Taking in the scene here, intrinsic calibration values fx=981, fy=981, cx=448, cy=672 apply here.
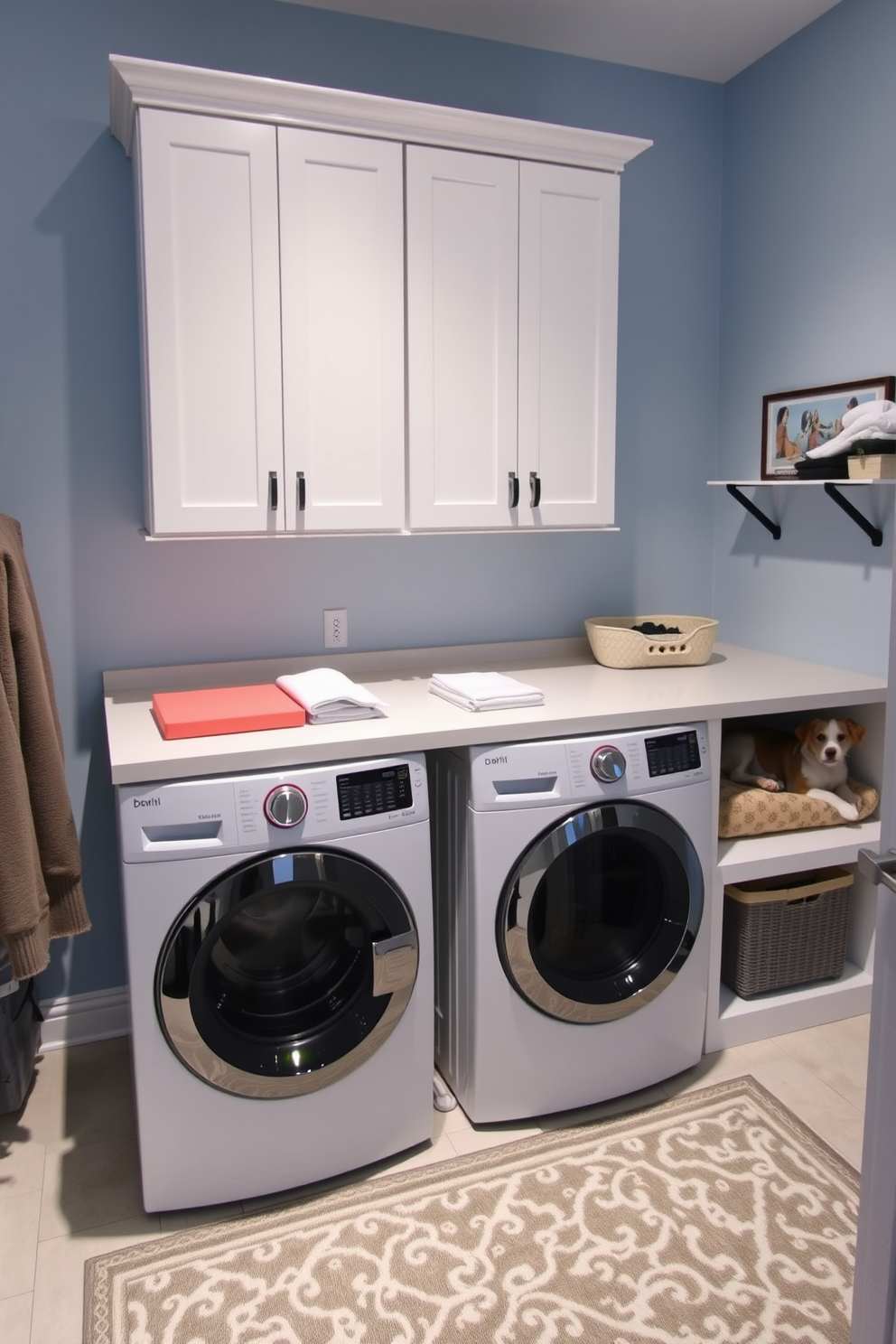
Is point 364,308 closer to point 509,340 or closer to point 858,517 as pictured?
point 509,340

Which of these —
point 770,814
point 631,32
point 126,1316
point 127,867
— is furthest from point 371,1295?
point 631,32

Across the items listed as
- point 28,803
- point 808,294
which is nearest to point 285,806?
point 28,803

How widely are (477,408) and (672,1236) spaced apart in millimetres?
1815

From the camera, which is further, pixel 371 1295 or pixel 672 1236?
pixel 672 1236

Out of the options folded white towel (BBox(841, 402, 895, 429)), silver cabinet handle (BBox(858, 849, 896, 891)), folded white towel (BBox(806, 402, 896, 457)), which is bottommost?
silver cabinet handle (BBox(858, 849, 896, 891))

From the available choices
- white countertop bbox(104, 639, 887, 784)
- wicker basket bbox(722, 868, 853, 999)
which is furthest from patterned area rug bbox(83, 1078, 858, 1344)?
white countertop bbox(104, 639, 887, 784)

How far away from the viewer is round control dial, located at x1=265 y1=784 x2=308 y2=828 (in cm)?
185

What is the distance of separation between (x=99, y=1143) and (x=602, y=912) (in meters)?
1.22

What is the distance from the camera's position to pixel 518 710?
2176mm

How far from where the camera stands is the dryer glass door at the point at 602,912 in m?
2.08

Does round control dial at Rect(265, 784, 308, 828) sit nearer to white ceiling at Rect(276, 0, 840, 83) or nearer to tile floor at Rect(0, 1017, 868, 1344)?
tile floor at Rect(0, 1017, 868, 1344)

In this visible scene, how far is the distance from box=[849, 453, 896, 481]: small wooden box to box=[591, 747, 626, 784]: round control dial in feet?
2.97

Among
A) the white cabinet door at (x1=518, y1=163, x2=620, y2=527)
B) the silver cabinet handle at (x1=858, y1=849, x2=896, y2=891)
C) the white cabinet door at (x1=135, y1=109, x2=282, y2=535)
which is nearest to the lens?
the silver cabinet handle at (x1=858, y1=849, x2=896, y2=891)

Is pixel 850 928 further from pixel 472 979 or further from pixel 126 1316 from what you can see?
pixel 126 1316
